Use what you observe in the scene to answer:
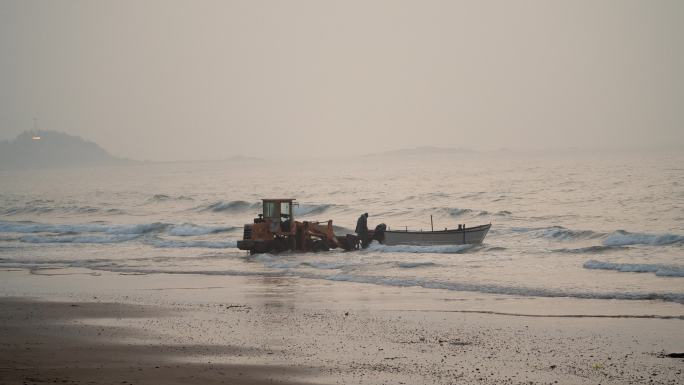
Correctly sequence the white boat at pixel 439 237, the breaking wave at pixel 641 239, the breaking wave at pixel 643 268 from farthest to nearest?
the breaking wave at pixel 641 239 < the white boat at pixel 439 237 < the breaking wave at pixel 643 268

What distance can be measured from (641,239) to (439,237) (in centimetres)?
880

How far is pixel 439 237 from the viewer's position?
31.6 metres

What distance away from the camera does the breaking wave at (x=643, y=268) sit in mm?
21500

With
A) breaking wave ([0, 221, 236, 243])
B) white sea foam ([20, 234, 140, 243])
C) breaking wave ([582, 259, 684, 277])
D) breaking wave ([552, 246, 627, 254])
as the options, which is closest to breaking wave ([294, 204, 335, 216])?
breaking wave ([0, 221, 236, 243])

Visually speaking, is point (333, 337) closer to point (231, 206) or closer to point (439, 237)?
point (439, 237)

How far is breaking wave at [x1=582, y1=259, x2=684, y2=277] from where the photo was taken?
70.5ft

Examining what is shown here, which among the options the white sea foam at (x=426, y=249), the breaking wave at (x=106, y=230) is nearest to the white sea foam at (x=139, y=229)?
the breaking wave at (x=106, y=230)

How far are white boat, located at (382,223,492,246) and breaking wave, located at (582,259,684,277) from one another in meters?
7.53

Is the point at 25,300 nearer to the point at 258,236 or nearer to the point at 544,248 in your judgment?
the point at 258,236

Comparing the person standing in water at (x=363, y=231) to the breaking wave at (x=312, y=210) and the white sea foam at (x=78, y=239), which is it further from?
the breaking wave at (x=312, y=210)

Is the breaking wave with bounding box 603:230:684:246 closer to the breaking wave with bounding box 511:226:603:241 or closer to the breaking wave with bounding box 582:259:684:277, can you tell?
the breaking wave with bounding box 511:226:603:241

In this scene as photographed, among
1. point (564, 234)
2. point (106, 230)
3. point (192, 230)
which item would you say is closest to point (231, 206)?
point (106, 230)

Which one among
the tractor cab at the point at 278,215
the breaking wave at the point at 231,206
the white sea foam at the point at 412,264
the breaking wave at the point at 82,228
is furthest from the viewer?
the breaking wave at the point at 231,206

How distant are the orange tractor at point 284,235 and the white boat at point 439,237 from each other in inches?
69.4
